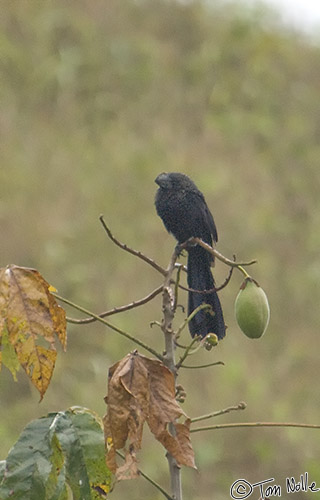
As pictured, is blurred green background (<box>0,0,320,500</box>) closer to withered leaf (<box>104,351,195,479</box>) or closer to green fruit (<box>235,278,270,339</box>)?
green fruit (<box>235,278,270,339</box>)

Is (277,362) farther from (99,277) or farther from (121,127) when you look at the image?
(121,127)

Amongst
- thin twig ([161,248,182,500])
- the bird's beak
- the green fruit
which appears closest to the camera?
thin twig ([161,248,182,500])

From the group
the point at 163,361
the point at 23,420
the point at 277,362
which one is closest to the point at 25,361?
the point at 163,361

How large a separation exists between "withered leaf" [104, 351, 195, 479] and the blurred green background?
A: 2.95 metres

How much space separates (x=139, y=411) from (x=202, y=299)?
87 cm

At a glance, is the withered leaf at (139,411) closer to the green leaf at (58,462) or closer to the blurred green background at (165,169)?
the green leaf at (58,462)

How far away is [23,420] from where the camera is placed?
4434mm

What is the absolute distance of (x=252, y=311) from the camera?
4.37 ft

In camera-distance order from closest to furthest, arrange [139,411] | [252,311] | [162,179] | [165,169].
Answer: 1. [139,411]
2. [252,311]
3. [162,179]
4. [165,169]

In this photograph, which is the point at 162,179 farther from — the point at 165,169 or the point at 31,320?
the point at 165,169

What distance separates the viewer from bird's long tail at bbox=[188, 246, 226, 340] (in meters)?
1.76

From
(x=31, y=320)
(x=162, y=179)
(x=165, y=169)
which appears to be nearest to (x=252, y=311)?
(x=31, y=320)

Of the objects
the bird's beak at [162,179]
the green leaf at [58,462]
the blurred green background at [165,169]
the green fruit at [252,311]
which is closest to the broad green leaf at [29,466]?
the green leaf at [58,462]

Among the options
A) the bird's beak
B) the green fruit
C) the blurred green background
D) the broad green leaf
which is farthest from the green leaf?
the blurred green background
